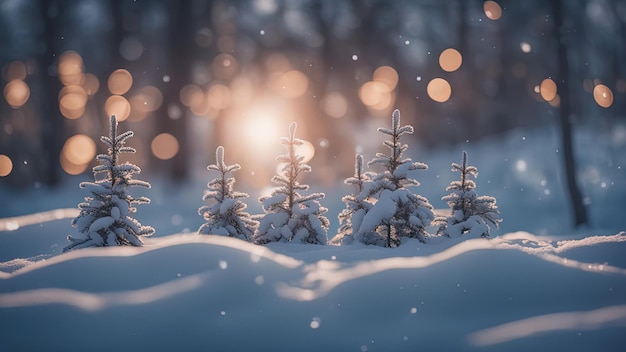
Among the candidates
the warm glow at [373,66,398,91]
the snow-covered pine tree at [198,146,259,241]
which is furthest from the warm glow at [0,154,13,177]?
the snow-covered pine tree at [198,146,259,241]

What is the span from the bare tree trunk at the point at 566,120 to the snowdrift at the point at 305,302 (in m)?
9.12

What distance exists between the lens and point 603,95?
57.6ft

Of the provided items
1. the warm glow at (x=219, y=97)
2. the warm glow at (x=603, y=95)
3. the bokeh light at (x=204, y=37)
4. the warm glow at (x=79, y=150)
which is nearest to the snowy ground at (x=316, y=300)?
the warm glow at (x=603, y=95)

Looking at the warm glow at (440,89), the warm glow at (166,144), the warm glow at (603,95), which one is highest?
the warm glow at (440,89)

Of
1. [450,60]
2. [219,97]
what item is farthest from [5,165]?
[450,60]

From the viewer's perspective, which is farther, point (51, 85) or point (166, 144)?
point (51, 85)

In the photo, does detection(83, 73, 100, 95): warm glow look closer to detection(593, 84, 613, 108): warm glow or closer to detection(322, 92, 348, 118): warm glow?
detection(322, 92, 348, 118): warm glow

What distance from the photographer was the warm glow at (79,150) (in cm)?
2598

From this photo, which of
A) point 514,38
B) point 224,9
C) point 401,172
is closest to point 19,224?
point 401,172

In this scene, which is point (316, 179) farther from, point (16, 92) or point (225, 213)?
point (16, 92)

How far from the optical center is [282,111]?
25328mm

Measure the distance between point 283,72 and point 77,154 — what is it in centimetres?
1214

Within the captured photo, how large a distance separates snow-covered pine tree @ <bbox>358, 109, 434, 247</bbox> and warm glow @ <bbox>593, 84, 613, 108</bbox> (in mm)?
10984

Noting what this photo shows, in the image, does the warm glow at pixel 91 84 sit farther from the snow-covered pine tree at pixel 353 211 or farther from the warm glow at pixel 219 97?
the snow-covered pine tree at pixel 353 211
